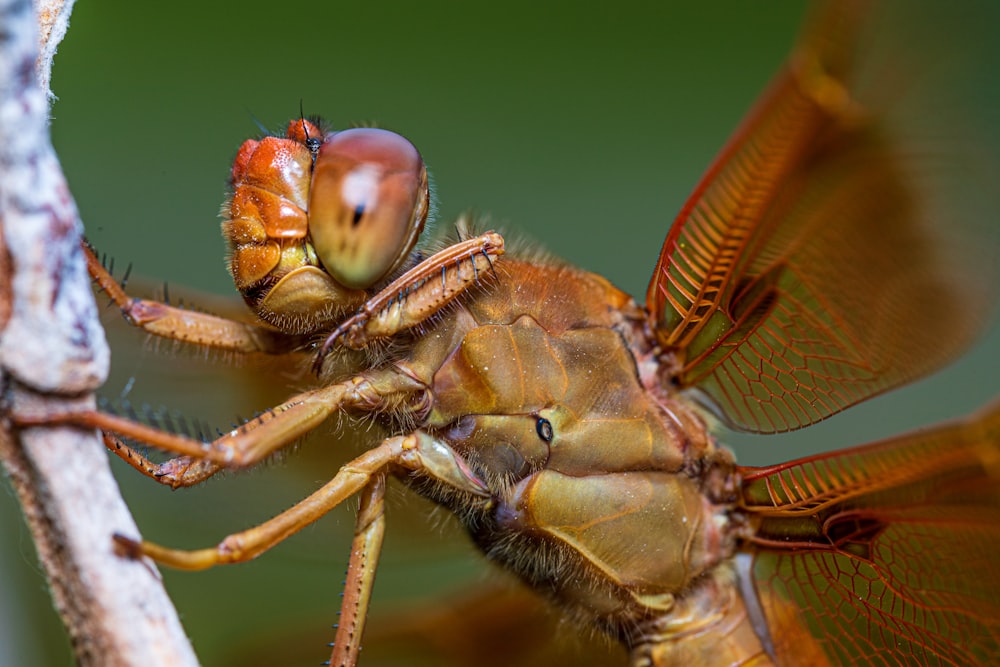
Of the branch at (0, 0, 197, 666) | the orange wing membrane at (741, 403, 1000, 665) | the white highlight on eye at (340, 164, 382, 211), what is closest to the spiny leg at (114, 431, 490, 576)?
the branch at (0, 0, 197, 666)

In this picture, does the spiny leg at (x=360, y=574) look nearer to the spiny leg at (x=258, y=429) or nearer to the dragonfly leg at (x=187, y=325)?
the spiny leg at (x=258, y=429)

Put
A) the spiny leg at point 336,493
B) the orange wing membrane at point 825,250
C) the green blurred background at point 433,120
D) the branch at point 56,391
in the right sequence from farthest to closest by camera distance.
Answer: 1. the green blurred background at point 433,120
2. the orange wing membrane at point 825,250
3. the spiny leg at point 336,493
4. the branch at point 56,391

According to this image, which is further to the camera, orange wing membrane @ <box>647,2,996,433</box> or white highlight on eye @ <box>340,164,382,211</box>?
orange wing membrane @ <box>647,2,996,433</box>

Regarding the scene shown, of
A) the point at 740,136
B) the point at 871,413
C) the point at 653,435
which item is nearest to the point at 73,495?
the point at 653,435

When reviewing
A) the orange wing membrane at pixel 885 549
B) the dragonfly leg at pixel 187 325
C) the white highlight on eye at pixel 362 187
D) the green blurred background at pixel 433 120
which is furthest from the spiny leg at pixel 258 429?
the green blurred background at pixel 433 120

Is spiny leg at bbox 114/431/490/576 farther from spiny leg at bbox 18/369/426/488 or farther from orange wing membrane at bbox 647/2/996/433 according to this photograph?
orange wing membrane at bbox 647/2/996/433

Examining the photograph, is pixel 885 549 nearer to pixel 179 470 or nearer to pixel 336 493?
pixel 336 493
